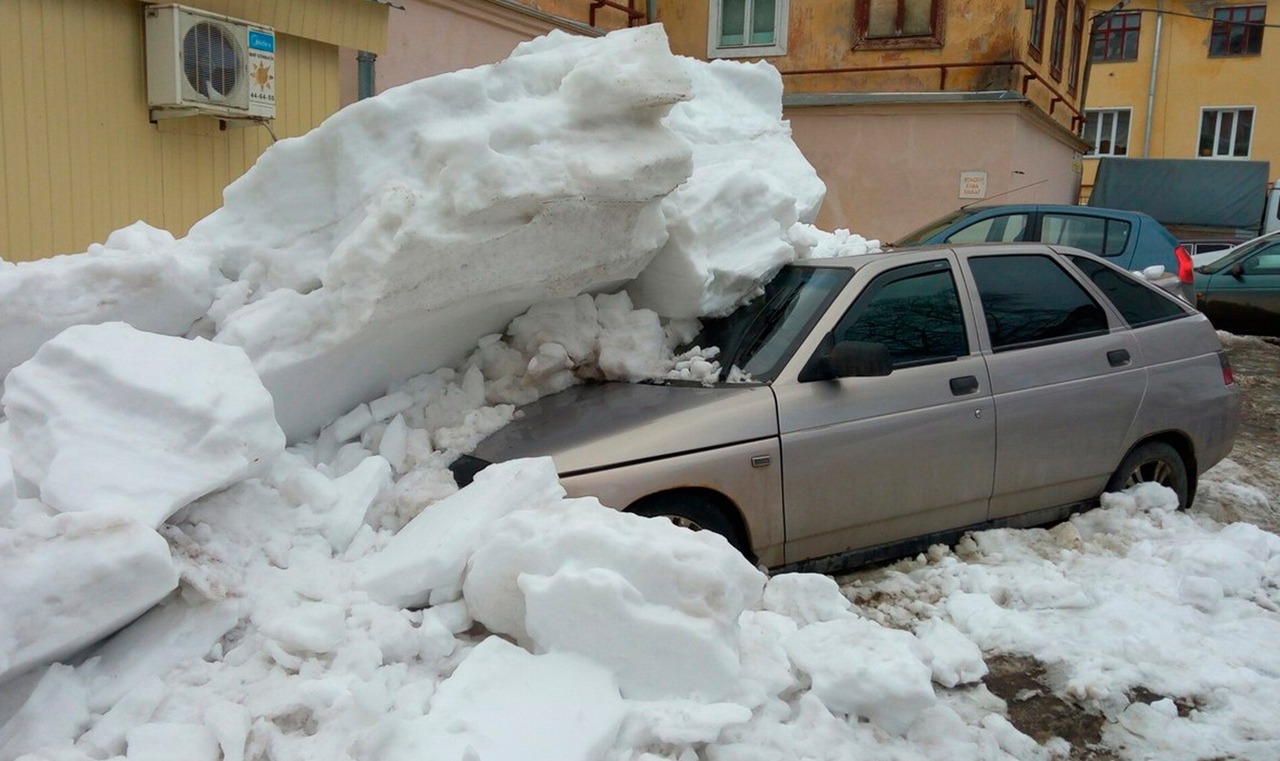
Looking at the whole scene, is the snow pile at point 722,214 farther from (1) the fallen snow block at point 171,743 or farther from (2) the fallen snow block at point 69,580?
(1) the fallen snow block at point 171,743

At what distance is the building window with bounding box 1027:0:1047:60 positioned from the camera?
53.1ft

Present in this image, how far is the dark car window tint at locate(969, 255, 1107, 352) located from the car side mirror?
2.82 ft

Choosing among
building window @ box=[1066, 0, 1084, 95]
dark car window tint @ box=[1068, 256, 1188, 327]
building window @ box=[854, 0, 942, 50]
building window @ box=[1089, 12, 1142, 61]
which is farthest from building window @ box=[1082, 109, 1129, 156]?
dark car window tint @ box=[1068, 256, 1188, 327]

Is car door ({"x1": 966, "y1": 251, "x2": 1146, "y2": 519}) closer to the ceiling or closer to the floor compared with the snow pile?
closer to the floor

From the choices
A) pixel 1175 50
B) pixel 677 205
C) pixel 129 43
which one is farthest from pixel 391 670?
pixel 1175 50

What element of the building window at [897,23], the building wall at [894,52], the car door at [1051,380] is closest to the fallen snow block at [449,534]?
the car door at [1051,380]

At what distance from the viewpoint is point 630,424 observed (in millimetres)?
3826

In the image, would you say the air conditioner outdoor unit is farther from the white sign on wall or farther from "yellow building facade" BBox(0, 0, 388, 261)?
the white sign on wall

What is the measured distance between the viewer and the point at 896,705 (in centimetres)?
295

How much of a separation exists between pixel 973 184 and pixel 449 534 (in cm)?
1383

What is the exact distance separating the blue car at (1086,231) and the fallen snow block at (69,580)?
9769mm

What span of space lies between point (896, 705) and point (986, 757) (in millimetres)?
297

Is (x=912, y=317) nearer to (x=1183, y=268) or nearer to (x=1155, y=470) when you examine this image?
(x=1155, y=470)

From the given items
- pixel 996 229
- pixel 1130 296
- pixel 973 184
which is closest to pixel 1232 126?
pixel 973 184
